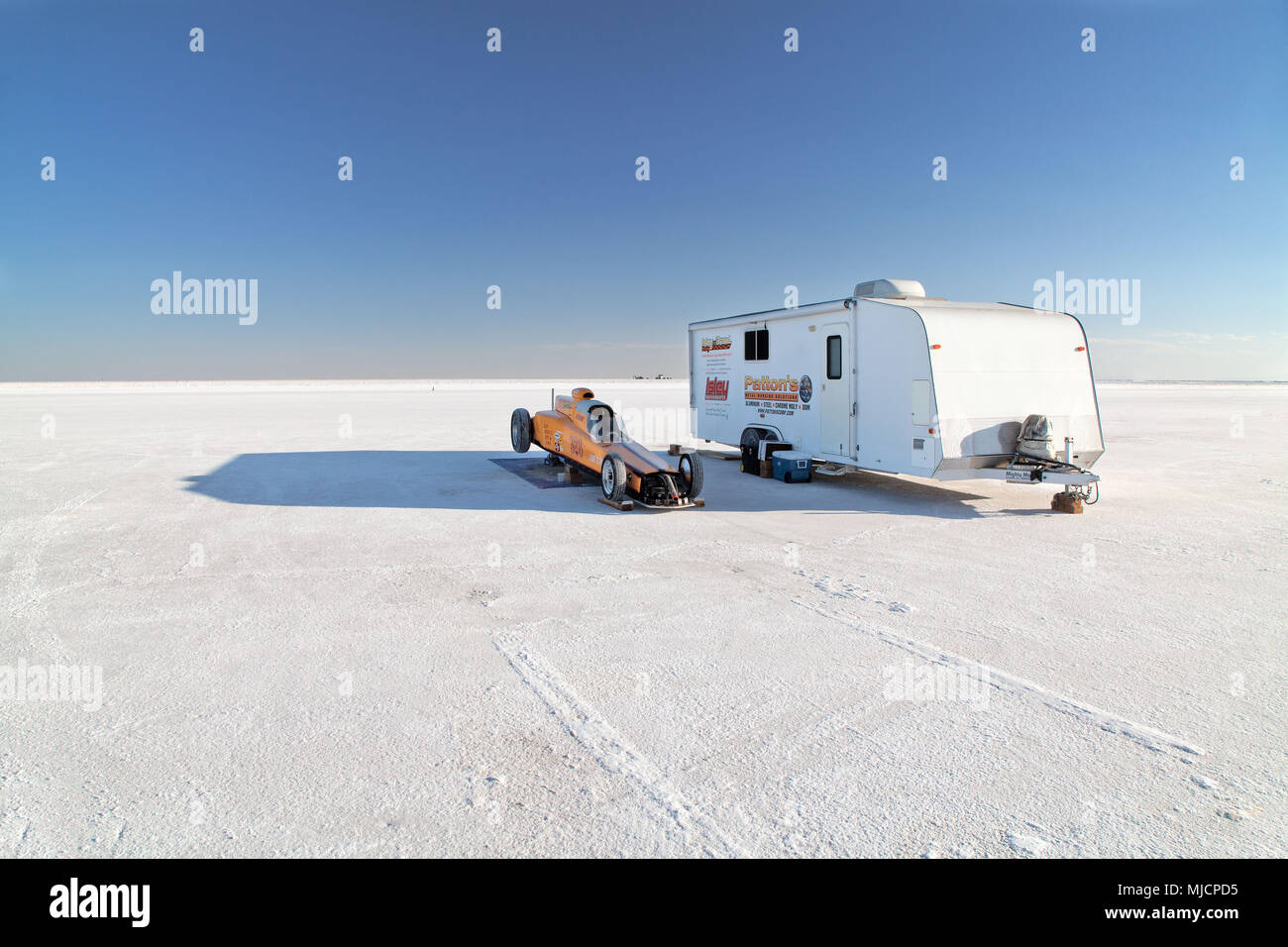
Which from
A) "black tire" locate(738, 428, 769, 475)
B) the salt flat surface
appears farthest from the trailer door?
the salt flat surface

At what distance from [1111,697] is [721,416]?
12.7 meters

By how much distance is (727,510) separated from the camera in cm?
1126

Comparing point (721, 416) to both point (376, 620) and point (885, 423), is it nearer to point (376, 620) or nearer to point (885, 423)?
point (885, 423)

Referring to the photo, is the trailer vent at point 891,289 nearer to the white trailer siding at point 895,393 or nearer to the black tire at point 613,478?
the white trailer siding at point 895,393

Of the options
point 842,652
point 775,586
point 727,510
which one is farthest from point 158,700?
point 727,510

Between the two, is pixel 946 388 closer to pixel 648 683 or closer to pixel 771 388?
pixel 771 388

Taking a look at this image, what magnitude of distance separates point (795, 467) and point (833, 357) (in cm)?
208

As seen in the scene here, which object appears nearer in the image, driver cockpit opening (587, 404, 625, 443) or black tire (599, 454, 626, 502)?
black tire (599, 454, 626, 502)

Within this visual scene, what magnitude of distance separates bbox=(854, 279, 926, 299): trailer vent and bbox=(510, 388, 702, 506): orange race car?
4324 mm

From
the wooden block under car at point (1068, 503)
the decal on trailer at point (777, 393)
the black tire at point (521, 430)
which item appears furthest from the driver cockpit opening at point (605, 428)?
the wooden block under car at point (1068, 503)

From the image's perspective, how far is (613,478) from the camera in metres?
11.6

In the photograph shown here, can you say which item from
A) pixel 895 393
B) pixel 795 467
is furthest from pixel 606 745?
pixel 795 467

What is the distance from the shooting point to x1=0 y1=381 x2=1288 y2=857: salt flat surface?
3.43m

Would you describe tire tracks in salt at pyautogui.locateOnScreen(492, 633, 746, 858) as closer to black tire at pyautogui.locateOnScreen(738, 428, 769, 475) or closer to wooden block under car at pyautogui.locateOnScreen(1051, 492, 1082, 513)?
wooden block under car at pyautogui.locateOnScreen(1051, 492, 1082, 513)
